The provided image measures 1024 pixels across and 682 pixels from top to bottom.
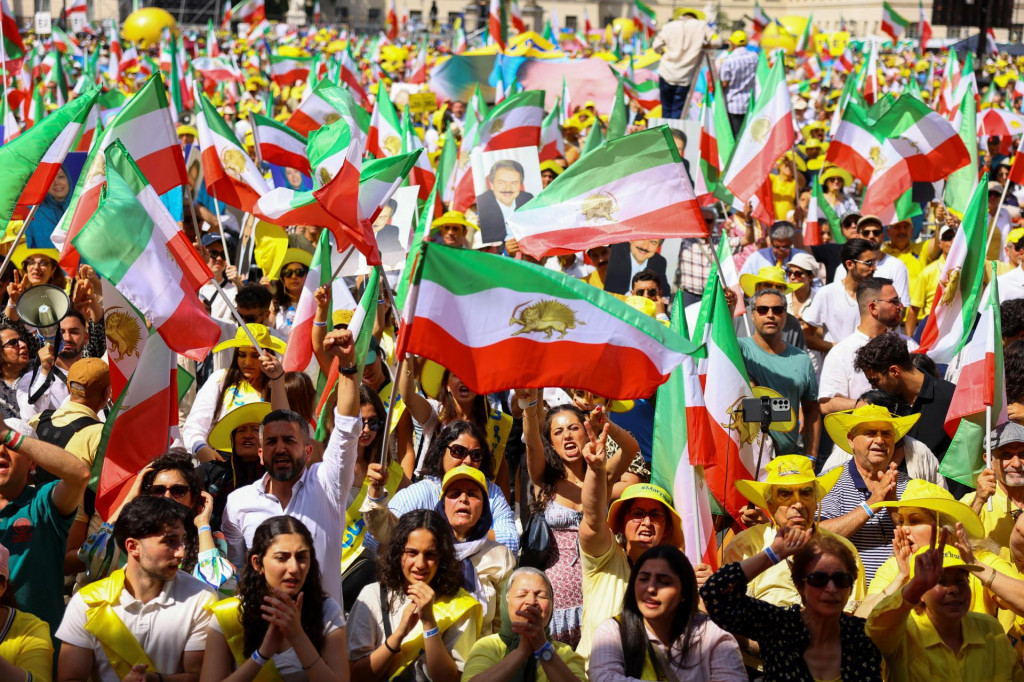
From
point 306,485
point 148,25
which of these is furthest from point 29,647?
point 148,25

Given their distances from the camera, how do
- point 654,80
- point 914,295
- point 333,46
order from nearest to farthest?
point 914,295 → point 654,80 → point 333,46

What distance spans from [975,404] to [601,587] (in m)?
1.99

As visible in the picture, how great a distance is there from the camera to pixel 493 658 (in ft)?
15.0

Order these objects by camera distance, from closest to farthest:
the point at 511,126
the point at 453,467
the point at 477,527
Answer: the point at 477,527, the point at 453,467, the point at 511,126

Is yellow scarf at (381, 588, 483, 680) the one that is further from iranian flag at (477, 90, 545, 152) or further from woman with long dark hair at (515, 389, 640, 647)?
iranian flag at (477, 90, 545, 152)

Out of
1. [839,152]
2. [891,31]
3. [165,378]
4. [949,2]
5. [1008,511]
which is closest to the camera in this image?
[1008,511]

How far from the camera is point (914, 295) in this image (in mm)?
9508

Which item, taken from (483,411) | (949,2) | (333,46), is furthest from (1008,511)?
(333,46)

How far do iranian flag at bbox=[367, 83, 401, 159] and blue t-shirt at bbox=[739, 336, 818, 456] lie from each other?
533 cm

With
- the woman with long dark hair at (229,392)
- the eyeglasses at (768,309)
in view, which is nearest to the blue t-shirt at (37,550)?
the woman with long dark hair at (229,392)

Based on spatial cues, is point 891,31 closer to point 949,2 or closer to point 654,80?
point 949,2

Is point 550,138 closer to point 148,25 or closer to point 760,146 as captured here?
point 760,146

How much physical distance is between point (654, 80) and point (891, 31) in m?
12.4

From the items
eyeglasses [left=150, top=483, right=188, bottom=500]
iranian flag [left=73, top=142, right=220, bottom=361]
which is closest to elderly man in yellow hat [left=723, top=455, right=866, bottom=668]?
eyeglasses [left=150, top=483, right=188, bottom=500]
